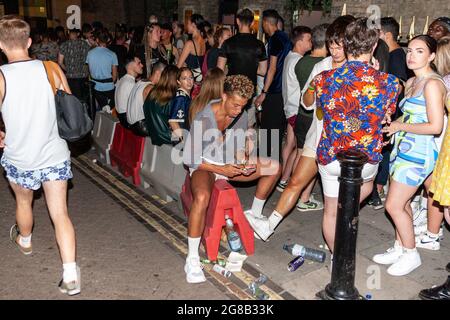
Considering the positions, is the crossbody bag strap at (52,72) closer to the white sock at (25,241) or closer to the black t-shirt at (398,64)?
the white sock at (25,241)

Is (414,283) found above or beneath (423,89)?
beneath

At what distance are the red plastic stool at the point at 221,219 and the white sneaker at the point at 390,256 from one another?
1.19 m

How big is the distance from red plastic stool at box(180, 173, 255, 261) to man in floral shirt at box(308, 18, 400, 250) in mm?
1124

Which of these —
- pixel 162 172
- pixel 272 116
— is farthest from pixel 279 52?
pixel 162 172

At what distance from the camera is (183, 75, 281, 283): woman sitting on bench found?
13.8 ft

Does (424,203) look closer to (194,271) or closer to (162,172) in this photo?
(194,271)

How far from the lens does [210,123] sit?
4500 millimetres

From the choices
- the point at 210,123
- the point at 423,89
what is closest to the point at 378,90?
the point at 423,89

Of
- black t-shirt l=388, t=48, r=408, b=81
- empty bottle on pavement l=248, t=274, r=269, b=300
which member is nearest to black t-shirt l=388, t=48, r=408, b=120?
black t-shirt l=388, t=48, r=408, b=81

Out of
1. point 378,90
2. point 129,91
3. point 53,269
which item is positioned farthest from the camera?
point 129,91

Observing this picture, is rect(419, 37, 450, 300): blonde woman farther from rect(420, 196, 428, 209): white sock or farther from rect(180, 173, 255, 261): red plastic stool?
rect(180, 173, 255, 261): red plastic stool

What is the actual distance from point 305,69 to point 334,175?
6.66 feet
